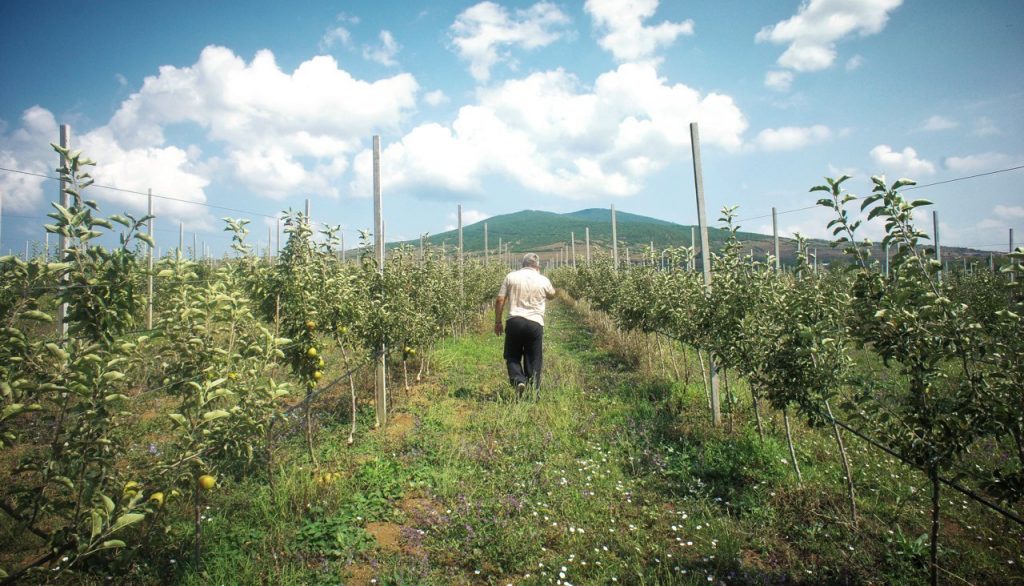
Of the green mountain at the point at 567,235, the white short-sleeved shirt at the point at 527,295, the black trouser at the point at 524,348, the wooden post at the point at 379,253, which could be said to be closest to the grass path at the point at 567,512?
the wooden post at the point at 379,253

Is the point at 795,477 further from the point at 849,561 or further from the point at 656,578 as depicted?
the point at 656,578

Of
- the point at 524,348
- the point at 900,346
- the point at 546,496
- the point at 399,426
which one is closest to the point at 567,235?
the point at 524,348

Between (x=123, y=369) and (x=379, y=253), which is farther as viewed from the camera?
(x=379, y=253)

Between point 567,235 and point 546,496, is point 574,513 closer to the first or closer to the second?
point 546,496

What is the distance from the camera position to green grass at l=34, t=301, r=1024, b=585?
308cm

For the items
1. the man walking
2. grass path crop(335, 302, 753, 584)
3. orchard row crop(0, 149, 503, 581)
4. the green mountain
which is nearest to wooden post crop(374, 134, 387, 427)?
grass path crop(335, 302, 753, 584)

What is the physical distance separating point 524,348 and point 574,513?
3.07 m

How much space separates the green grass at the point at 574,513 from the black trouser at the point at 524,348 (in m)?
0.76

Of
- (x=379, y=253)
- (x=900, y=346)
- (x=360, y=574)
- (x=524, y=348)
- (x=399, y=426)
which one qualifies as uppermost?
(x=379, y=253)

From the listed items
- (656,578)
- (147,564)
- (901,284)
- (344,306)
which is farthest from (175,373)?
(901,284)

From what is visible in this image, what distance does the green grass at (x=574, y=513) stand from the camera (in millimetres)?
3078

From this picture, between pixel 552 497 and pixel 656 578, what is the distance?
47.5 inches

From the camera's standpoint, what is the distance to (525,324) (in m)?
6.45

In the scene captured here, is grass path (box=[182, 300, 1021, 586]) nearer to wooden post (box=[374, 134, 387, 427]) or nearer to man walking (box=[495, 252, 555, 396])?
wooden post (box=[374, 134, 387, 427])
